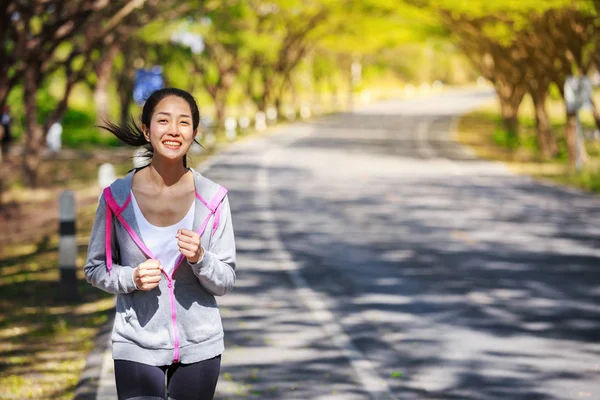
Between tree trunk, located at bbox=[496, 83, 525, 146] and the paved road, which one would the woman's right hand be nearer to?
the paved road

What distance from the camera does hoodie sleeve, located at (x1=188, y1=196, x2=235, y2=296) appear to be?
13.1 feet

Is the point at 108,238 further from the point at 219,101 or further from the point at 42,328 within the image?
the point at 219,101

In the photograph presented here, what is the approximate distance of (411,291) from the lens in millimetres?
11695

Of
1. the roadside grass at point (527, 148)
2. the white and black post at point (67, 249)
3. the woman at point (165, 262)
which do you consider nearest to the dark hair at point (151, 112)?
the woman at point (165, 262)

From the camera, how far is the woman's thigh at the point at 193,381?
4.12 metres

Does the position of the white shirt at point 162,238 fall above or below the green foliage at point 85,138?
above

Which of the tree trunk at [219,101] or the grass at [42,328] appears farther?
the tree trunk at [219,101]

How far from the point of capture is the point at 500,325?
988 cm

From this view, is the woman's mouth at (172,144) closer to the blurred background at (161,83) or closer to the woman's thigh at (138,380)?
the blurred background at (161,83)

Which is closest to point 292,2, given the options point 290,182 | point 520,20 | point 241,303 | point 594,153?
point 594,153

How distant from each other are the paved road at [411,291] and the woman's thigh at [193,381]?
10.5ft

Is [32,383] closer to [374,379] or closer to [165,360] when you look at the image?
[374,379]

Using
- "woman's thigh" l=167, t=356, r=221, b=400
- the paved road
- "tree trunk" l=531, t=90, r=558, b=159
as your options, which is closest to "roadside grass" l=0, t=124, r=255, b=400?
"woman's thigh" l=167, t=356, r=221, b=400

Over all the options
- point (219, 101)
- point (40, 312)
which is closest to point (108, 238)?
point (40, 312)
